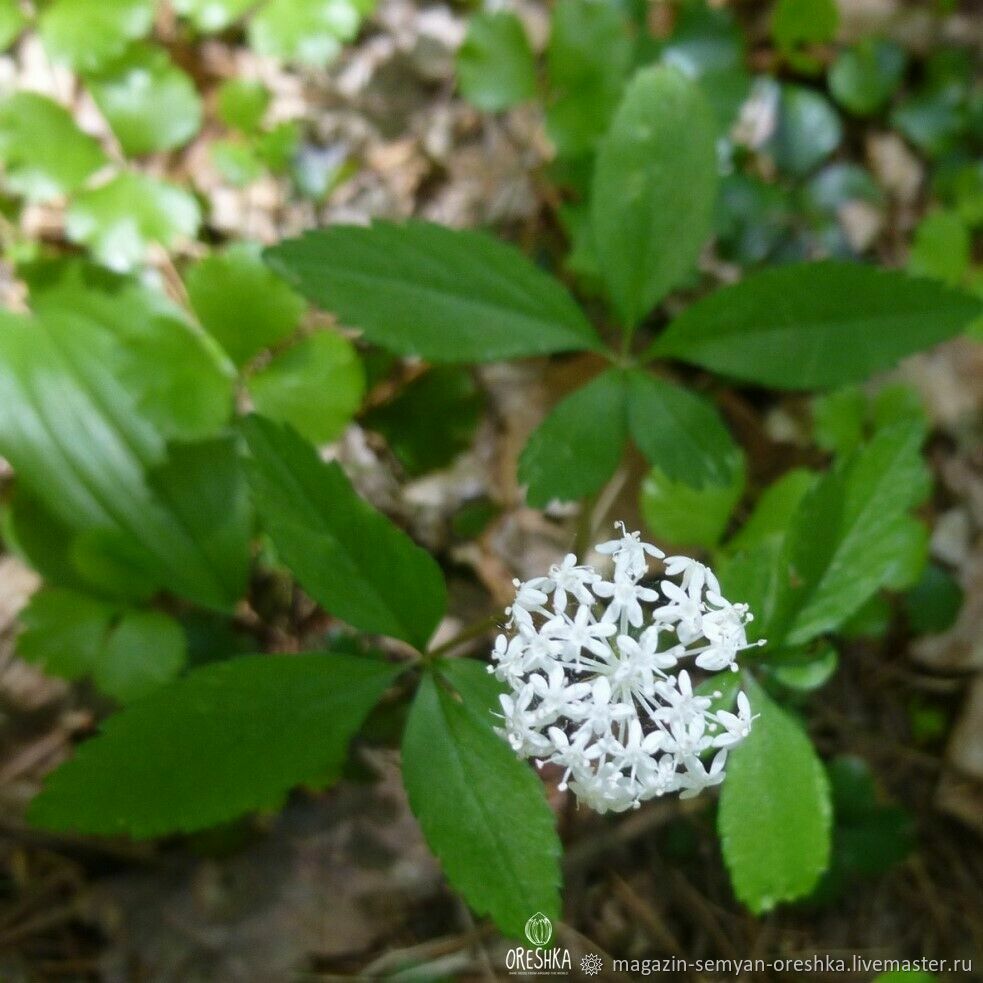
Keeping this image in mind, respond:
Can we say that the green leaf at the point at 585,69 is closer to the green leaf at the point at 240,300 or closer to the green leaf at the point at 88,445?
the green leaf at the point at 240,300

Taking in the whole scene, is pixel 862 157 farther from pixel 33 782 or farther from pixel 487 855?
pixel 33 782

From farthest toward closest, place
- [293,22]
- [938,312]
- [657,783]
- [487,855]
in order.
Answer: [293,22], [938,312], [487,855], [657,783]

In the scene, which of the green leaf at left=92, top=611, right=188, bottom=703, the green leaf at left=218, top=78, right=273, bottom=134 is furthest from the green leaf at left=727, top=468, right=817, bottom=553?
the green leaf at left=218, top=78, right=273, bottom=134

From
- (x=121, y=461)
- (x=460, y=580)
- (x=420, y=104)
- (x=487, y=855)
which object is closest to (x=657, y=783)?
(x=487, y=855)

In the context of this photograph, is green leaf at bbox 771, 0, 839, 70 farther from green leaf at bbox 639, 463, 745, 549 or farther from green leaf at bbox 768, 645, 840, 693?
green leaf at bbox 768, 645, 840, 693

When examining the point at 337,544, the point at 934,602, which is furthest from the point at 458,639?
the point at 934,602

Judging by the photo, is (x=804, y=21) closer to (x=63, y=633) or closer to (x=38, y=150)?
(x=38, y=150)

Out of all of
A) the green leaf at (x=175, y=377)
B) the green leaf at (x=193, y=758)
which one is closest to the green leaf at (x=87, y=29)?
the green leaf at (x=175, y=377)
